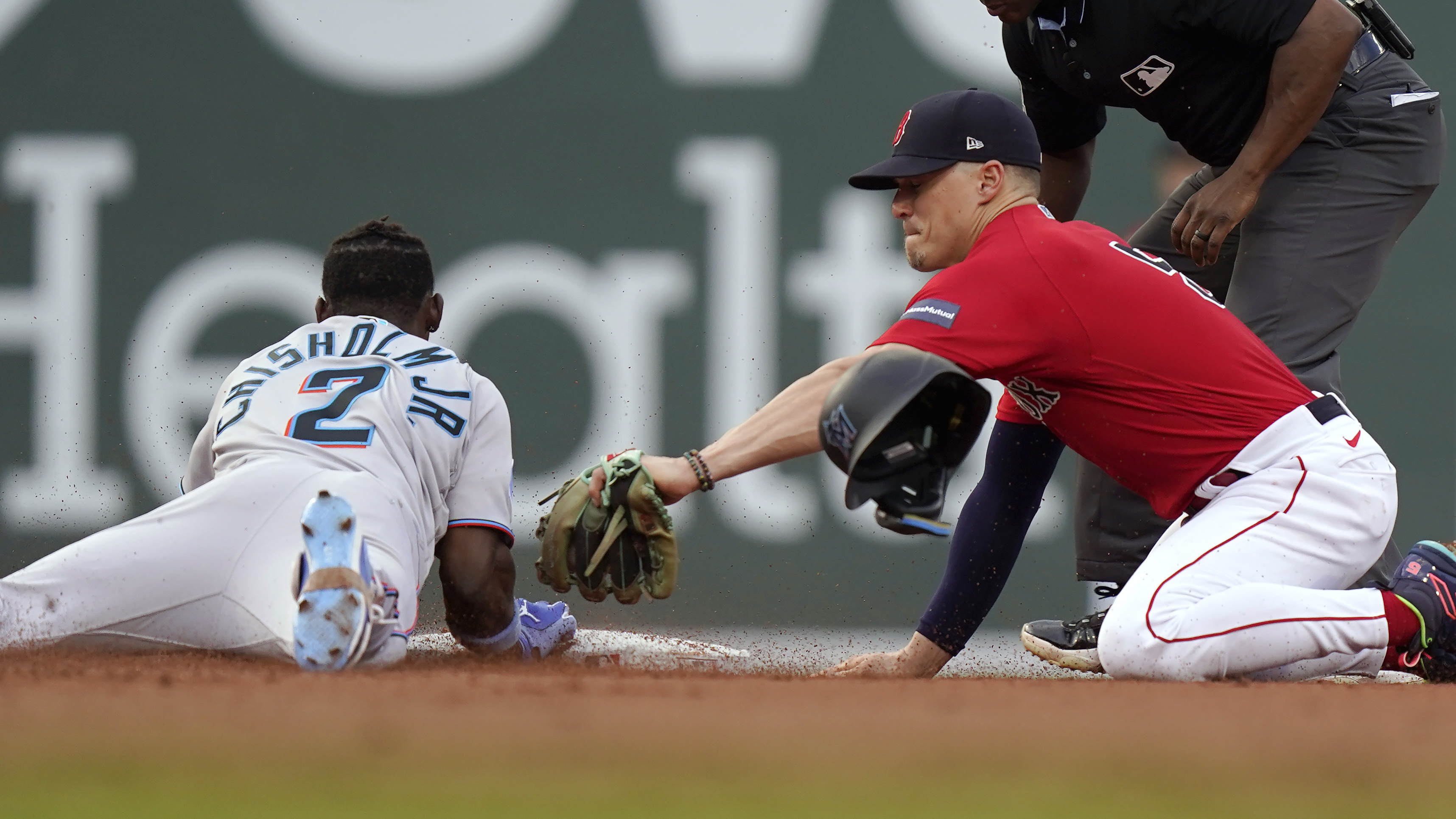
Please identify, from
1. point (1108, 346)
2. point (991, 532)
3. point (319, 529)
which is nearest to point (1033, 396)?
point (1108, 346)

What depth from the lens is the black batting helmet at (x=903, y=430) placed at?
2326mm

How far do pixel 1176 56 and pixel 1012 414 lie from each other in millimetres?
901

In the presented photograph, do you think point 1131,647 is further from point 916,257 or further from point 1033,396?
point 916,257

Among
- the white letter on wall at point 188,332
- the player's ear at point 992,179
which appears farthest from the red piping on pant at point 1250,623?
the white letter on wall at point 188,332

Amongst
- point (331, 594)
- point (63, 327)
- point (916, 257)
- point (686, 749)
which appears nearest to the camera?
point (686, 749)

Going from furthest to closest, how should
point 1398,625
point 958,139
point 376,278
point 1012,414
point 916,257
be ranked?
point 376,278, point 1012,414, point 916,257, point 958,139, point 1398,625

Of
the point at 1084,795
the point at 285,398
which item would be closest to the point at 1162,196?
the point at 285,398

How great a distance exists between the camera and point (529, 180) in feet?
18.1

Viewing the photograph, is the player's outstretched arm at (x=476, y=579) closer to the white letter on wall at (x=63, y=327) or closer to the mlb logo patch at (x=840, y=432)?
the mlb logo patch at (x=840, y=432)

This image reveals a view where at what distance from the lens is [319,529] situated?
Result: 237cm

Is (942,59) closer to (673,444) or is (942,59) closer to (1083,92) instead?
(673,444)

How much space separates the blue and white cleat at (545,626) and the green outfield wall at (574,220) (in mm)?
1545

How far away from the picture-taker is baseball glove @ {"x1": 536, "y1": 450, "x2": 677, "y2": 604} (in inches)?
111

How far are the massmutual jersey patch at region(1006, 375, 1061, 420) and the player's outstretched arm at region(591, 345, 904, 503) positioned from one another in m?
0.38
